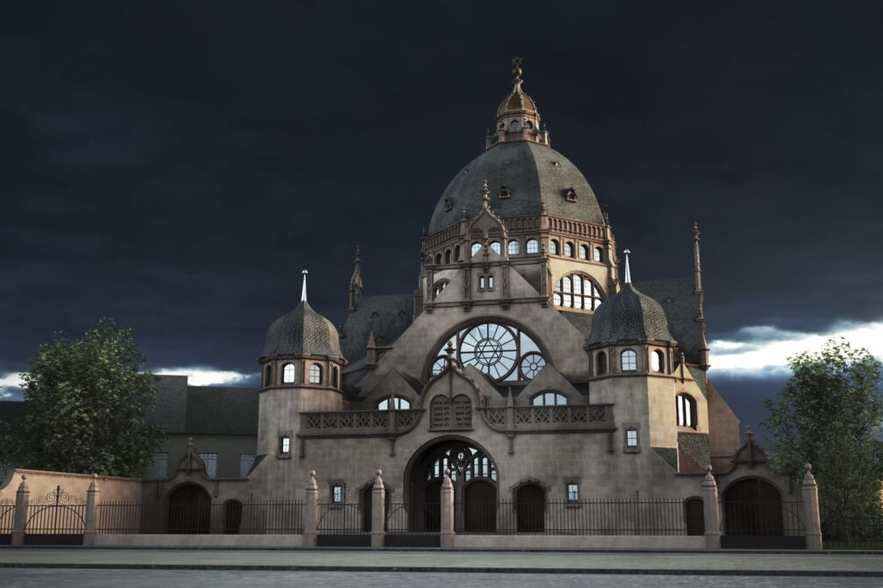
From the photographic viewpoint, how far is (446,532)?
43.1m

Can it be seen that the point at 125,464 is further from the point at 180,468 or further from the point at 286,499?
the point at 286,499

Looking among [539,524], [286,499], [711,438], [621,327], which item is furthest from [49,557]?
[711,438]

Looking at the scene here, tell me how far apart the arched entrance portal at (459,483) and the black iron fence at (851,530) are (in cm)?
1805

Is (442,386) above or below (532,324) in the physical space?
below

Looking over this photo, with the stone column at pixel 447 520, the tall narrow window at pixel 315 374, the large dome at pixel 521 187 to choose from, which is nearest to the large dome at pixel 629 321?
the stone column at pixel 447 520

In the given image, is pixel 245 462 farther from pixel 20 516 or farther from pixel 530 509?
pixel 20 516

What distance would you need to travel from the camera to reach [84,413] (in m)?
58.6

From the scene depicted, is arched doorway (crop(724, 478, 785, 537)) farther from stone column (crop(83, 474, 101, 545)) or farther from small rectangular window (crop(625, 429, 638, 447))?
stone column (crop(83, 474, 101, 545))

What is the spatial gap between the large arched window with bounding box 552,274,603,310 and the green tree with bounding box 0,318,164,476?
28513mm

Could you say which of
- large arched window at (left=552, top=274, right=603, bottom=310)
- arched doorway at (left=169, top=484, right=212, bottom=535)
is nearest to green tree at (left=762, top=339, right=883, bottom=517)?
large arched window at (left=552, top=274, right=603, bottom=310)

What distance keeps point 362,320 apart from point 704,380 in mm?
27474

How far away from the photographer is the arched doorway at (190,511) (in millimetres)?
58875

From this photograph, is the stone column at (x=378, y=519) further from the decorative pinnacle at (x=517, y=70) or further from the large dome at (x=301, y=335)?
the decorative pinnacle at (x=517, y=70)

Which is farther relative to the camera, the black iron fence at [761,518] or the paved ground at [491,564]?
the black iron fence at [761,518]
